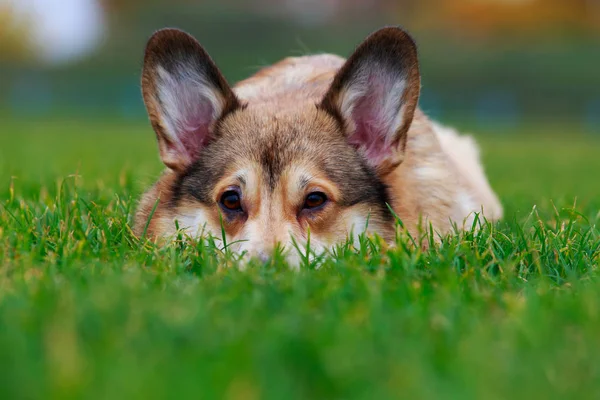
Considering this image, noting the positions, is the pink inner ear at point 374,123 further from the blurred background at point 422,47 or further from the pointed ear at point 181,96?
the blurred background at point 422,47

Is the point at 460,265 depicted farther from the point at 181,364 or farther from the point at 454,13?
the point at 454,13

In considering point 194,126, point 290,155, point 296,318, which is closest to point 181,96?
point 194,126

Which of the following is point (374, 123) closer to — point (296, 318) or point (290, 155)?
point (290, 155)

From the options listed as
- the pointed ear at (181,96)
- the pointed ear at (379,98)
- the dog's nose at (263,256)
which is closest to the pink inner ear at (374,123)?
the pointed ear at (379,98)

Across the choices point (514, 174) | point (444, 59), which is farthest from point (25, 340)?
point (444, 59)

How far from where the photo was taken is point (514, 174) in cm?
1094

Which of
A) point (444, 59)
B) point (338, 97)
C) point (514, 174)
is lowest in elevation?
point (514, 174)

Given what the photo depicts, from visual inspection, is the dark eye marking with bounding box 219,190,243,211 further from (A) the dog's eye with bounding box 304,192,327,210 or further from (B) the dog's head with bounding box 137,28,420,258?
(A) the dog's eye with bounding box 304,192,327,210

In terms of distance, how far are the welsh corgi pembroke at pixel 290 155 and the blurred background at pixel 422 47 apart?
3829 centimetres

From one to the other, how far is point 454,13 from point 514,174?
4404 cm

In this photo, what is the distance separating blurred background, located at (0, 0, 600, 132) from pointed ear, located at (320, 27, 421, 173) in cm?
3827

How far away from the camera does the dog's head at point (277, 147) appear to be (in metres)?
3.84

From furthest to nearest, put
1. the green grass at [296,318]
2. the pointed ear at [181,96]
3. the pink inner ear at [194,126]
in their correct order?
the pink inner ear at [194,126] → the pointed ear at [181,96] → the green grass at [296,318]

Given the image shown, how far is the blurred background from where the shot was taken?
149 ft
